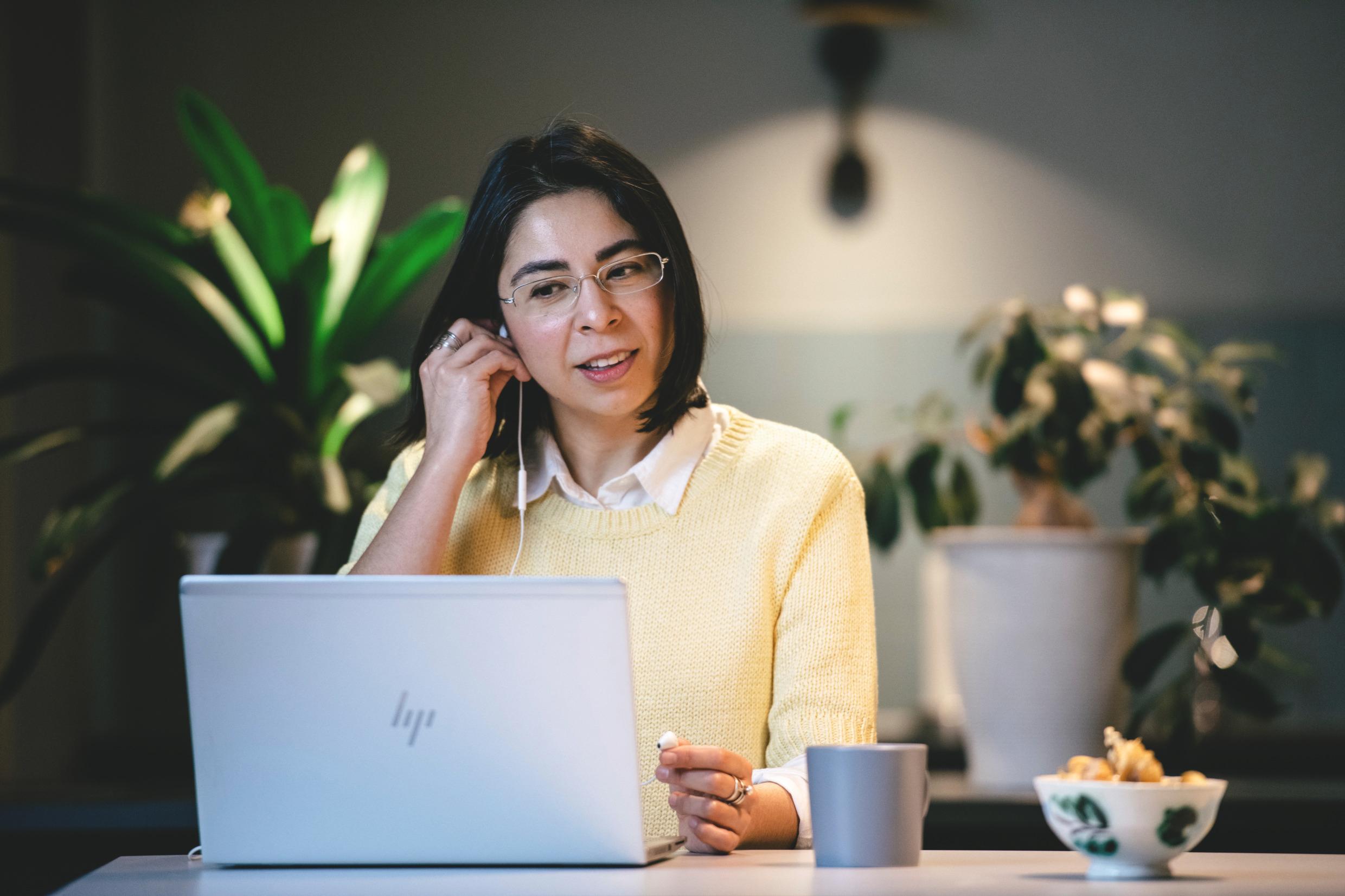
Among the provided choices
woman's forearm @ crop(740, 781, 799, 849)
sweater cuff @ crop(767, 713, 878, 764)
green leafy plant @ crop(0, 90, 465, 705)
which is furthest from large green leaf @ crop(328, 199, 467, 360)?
woman's forearm @ crop(740, 781, 799, 849)

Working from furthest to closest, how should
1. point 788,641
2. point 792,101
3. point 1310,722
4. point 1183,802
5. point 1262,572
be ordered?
point 792,101 → point 1310,722 → point 1262,572 → point 788,641 → point 1183,802

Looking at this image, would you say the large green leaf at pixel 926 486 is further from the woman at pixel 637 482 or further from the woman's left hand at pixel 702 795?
the woman's left hand at pixel 702 795

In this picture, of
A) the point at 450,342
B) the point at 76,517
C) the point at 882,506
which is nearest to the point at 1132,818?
the point at 450,342

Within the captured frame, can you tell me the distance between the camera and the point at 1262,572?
7.62ft

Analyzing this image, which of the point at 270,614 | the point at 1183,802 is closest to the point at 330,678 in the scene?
the point at 270,614

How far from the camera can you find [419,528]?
1.56 m

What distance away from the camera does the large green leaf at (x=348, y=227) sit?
260cm

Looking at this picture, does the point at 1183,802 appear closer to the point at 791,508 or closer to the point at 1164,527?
the point at 791,508

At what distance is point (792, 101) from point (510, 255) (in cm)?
182

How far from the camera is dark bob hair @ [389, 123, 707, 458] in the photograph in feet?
5.25

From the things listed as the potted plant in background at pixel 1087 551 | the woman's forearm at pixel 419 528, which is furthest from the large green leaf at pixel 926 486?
the woman's forearm at pixel 419 528

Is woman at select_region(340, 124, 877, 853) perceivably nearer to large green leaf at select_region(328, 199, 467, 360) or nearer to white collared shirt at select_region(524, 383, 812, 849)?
white collared shirt at select_region(524, 383, 812, 849)

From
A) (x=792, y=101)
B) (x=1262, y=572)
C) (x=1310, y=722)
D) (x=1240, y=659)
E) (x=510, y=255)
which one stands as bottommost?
A: (x=1310, y=722)

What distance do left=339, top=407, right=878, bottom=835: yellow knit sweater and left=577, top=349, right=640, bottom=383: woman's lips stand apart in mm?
174
